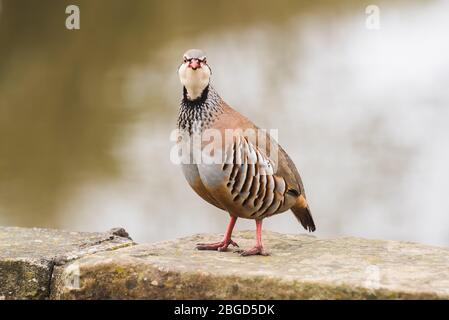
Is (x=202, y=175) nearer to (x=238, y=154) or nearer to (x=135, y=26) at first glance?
(x=238, y=154)

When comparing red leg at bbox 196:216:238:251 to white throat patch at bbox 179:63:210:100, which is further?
red leg at bbox 196:216:238:251

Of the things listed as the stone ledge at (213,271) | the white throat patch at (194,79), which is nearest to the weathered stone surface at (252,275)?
the stone ledge at (213,271)

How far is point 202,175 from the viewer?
2.65m

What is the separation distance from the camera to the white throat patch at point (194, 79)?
2592 millimetres

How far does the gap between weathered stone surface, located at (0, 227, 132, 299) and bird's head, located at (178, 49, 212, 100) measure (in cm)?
60

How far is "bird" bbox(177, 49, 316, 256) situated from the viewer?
2.63 meters

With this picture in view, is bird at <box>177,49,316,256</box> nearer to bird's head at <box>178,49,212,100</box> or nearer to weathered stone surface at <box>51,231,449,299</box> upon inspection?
bird's head at <box>178,49,212,100</box>

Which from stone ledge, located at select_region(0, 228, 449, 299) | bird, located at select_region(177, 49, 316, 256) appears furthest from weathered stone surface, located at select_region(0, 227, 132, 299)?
bird, located at select_region(177, 49, 316, 256)

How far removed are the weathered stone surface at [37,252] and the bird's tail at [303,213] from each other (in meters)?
0.58

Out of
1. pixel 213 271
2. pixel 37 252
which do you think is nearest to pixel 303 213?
pixel 213 271

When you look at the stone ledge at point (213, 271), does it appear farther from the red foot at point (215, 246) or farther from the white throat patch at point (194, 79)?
the white throat patch at point (194, 79)

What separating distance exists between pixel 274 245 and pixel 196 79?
671 millimetres

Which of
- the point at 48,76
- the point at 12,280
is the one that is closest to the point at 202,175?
the point at 12,280

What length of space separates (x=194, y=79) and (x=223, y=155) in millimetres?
239
